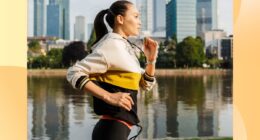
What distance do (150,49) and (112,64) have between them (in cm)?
14

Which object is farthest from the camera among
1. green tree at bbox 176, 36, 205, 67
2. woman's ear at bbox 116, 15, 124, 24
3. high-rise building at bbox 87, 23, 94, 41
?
green tree at bbox 176, 36, 205, 67

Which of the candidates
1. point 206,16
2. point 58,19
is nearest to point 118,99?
point 58,19

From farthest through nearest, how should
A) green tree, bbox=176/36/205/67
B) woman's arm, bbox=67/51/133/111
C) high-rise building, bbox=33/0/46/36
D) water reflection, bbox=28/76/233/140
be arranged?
water reflection, bbox=28/76/233/140 < green tree, bbox=176/36/205/67 < high-rise building, bbox=33/0/46/36 < woman's arm, bbox=67/51/133/111

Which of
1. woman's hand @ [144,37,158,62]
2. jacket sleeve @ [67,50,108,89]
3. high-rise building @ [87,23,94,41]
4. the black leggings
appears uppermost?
high-rise building @ [87,23,94,41]

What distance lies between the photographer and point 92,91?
113 cm

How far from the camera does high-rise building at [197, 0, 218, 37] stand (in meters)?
3.35

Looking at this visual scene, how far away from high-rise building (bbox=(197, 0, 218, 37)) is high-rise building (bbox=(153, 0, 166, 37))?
52 cm

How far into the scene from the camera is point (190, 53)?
3.62 meters

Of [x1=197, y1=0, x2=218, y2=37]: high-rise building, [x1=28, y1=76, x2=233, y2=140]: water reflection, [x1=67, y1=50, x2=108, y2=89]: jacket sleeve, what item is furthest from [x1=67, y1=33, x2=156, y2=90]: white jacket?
[x1=197, y1=0, x2=218, y2=37]: high-rise building

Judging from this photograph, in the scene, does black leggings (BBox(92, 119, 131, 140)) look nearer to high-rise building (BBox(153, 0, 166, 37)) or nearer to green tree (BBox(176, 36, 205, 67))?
high-rise building (BBox(153, 0, 166, 37))
